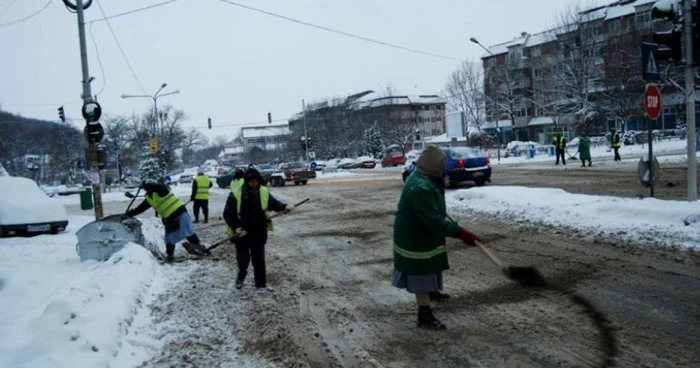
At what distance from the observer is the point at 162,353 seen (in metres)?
5.04

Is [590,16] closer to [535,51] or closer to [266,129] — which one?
[535,51]

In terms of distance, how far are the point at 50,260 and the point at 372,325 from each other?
315 inches

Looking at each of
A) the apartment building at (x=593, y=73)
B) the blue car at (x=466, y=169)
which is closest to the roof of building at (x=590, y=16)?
the apartment building at (x=593, y=73)

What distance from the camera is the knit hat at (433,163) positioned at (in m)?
5.35

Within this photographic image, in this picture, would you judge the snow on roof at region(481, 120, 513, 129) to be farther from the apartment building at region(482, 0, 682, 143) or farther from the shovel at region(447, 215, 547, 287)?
the shovel at region(447, 215, 547, 287)

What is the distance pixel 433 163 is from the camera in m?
5.36

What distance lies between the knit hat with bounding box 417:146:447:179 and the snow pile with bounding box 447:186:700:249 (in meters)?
4.84

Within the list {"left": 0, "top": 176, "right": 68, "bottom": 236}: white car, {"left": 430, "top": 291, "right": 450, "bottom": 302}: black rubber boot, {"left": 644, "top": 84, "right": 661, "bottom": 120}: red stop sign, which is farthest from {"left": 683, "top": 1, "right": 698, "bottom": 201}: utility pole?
{"left": 0, "top": 176, "right": 68, "bottom": 236}: white car

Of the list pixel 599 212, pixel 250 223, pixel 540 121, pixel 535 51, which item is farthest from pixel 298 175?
pixel 535 51

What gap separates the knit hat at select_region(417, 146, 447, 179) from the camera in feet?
17.6

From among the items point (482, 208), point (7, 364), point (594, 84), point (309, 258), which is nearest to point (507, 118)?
point (594, 84)

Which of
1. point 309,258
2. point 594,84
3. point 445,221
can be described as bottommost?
point 309,258

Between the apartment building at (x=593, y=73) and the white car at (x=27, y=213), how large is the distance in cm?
4240

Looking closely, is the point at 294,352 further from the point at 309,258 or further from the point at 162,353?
the point at 309,258
